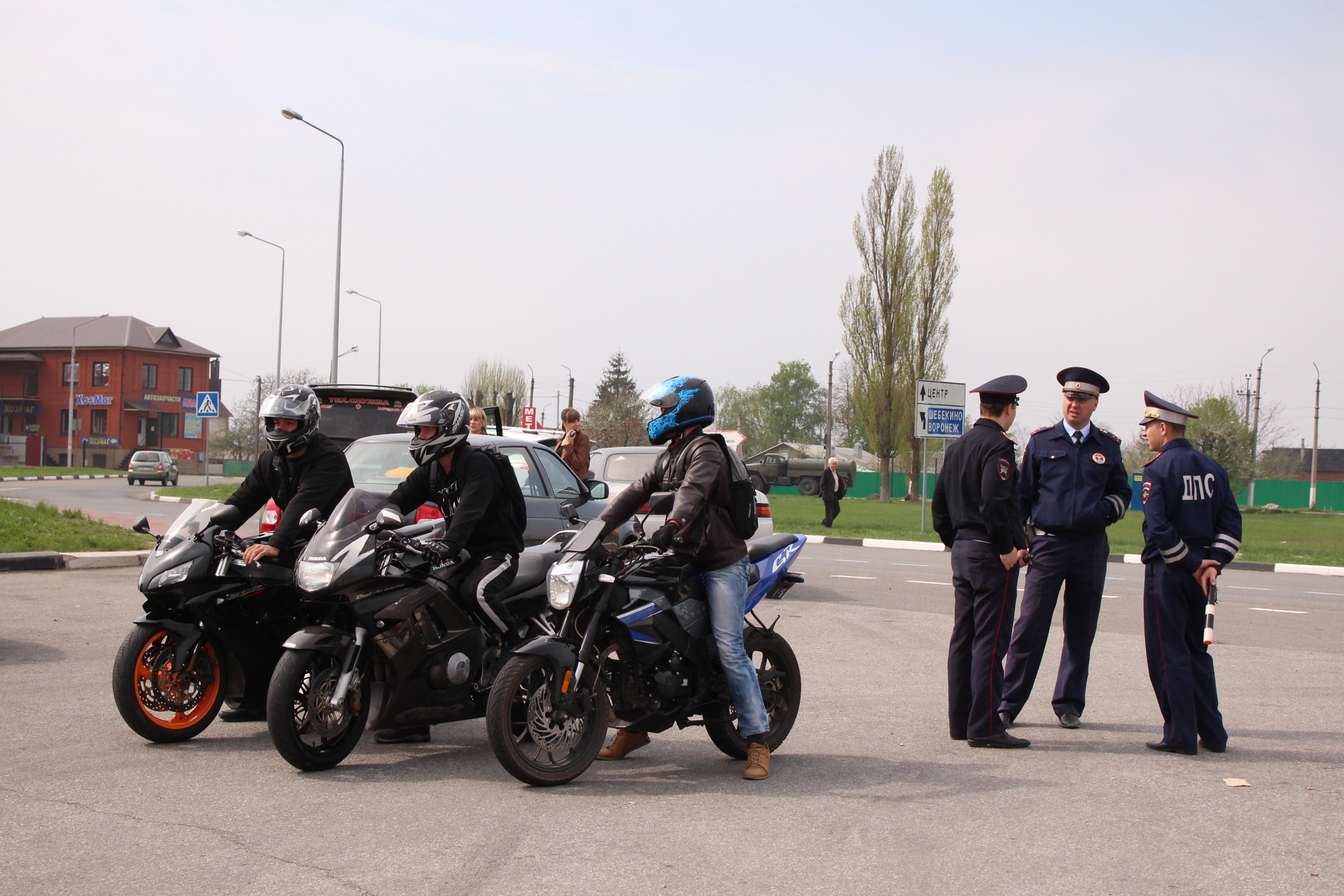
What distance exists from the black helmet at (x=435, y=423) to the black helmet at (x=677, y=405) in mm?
1022

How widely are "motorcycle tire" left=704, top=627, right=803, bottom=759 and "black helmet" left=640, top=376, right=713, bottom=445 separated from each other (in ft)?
3.60

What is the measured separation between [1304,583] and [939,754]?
44.6 ft

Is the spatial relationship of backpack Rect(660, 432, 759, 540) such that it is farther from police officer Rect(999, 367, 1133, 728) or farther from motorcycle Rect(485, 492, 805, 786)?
police officer Rect(999, 367, 1133, 728)

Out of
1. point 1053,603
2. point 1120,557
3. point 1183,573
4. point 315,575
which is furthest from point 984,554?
point 1120,557

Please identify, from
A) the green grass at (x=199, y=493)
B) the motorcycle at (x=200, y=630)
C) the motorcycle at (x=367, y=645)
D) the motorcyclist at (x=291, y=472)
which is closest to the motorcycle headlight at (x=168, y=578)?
the motorcycle at (x=200, y=630)

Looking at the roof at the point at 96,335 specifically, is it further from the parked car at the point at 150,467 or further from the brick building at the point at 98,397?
the parked car at the point at 150,467

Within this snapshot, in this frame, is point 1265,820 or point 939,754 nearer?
point 1265,820

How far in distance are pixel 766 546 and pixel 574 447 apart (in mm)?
7530

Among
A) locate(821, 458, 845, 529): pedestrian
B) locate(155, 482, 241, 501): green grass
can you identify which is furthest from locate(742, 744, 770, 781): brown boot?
locate(155, 482, 241, 501): green grass

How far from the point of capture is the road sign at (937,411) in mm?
22094

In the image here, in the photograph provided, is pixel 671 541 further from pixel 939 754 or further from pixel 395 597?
pixel 939 754

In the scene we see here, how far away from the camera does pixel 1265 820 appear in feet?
15.7

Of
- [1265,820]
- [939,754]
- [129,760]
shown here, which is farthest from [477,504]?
[1265,820]

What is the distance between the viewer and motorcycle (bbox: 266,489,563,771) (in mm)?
5184
